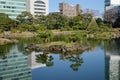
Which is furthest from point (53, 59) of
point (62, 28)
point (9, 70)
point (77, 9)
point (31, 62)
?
point (77, 9)

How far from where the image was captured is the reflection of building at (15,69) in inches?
792

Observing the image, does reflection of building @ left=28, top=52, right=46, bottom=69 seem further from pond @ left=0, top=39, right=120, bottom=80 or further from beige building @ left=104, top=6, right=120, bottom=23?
beige building @ left=104, top=6, right=120, bottom=23

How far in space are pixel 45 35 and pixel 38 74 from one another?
68.4 ft

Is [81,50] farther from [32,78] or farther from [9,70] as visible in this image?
[32,78]

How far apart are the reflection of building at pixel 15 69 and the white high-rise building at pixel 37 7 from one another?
80.9m

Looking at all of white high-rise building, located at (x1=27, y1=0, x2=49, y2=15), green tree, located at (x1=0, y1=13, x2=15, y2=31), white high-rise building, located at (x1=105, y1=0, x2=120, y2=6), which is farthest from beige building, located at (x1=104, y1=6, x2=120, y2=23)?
green tree, located at (x1=0, y1=13, x2=15, y2=31)

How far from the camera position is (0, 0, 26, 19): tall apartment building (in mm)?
99225

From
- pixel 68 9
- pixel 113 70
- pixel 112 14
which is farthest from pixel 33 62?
Result: pixel 68 9

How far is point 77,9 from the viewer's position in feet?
434

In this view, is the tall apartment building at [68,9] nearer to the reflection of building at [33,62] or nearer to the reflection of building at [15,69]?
the reflection of building at [33,62]

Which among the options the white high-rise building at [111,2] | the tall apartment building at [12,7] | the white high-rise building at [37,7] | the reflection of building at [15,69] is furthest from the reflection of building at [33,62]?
the white high-rise building at [111,2]

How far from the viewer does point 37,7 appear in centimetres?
11244

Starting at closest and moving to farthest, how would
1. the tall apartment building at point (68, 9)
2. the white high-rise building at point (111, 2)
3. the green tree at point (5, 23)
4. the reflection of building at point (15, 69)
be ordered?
1. the reflection of building at point (15, 69)
2. the green tree at point (5, 23)
3. the white high-rise building at point (111, 2)
4. the tall apartment building at point (68, 9)

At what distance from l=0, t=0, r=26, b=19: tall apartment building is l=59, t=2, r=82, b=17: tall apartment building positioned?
1074 inches
